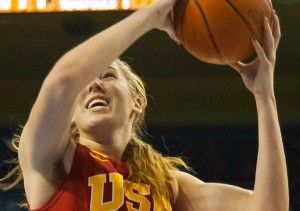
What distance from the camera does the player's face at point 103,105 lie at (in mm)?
1526

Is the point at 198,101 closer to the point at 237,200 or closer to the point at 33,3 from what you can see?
the point at 33,3

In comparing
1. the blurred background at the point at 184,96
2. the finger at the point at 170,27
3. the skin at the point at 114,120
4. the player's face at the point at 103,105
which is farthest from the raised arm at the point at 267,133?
the blurred background at the point at 184,96

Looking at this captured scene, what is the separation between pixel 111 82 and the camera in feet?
5.25

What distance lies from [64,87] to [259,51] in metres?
0.46

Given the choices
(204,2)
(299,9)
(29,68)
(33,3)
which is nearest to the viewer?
(204,2)

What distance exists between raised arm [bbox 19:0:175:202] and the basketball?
97 mm

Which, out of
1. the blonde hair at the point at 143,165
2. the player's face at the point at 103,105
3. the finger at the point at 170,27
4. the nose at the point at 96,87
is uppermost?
the finger at the point at 170,27

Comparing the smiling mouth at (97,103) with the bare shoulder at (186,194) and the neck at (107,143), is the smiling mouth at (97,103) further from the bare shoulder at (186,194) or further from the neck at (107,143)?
the bare shoulder at (186,194)

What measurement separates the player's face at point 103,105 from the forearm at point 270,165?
0.34m

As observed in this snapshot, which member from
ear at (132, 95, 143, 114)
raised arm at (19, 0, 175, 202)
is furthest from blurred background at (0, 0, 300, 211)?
raised arm at (19, 0, 175, 202)

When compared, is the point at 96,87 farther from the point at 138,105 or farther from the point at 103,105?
the point at 138,105

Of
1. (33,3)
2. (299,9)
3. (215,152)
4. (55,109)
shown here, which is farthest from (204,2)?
(215,152)

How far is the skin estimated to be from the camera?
1233mm

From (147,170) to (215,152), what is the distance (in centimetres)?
314
